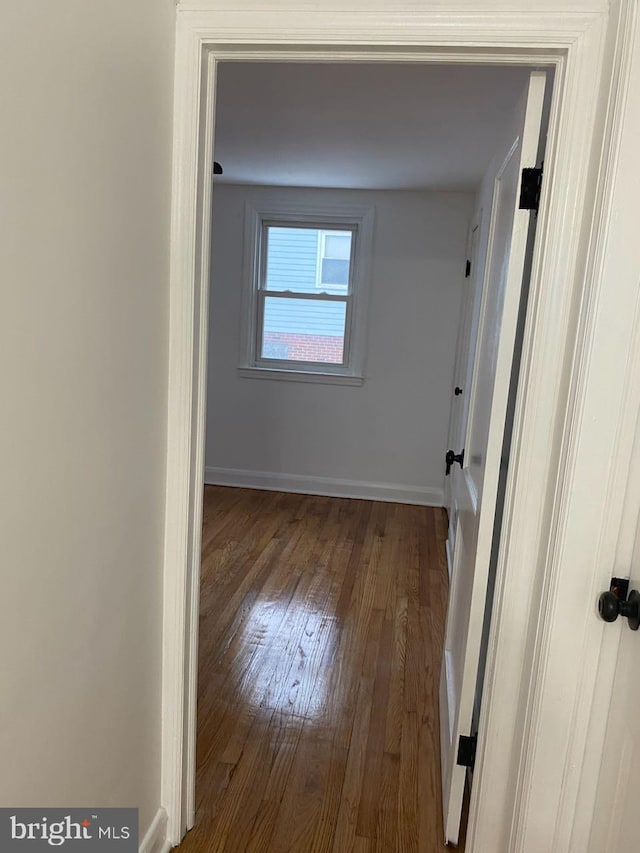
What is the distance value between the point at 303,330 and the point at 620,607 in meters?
3.90

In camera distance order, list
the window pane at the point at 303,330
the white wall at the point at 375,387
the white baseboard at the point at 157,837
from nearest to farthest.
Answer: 1. the white baseboard at the point at 157,837
2. the white wall at the point at 375,387
3. the window pane at the point at 303,330

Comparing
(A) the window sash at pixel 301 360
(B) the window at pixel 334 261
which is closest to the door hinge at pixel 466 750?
(A) the window sash at pixel 301 360

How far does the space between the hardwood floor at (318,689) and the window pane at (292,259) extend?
1.88 metres

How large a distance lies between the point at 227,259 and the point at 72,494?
3987 mm

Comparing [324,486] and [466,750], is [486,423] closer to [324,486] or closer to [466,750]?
[466,750]

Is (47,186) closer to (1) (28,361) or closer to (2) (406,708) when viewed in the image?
(1) (28,361)

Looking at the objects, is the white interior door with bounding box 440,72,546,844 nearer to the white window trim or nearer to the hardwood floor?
the hardwood floor

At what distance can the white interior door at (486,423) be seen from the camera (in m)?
1.48

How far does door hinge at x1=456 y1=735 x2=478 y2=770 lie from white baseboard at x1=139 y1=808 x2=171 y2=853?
2.69ft

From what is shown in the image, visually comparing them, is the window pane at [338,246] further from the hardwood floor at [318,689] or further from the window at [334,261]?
the hardwood floor at [318,689]

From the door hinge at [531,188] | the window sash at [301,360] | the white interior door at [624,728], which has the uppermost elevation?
the door hinge at [531,188]

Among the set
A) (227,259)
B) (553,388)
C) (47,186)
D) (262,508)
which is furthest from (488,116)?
(262,508)

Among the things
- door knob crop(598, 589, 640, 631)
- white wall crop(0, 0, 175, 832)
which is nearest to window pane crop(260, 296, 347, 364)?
white wall crop(0, 0, 175, 832)

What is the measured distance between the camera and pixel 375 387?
15.8 ft
